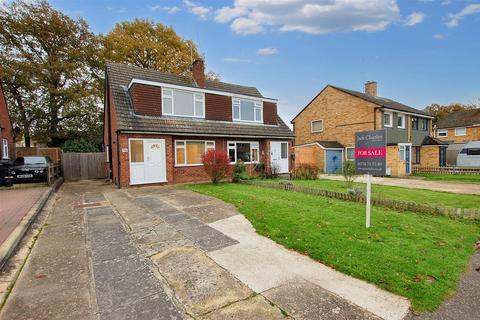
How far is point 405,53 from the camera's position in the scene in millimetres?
16516

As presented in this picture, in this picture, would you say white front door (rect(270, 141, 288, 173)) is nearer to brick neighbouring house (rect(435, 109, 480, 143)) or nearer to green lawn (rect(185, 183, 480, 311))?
green lawn (rect(185, 183, 480, 311))

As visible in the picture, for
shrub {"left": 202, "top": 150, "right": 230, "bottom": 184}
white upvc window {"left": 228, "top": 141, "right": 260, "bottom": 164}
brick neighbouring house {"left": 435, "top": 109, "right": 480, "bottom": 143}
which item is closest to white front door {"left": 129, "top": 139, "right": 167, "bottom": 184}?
shrub {"left": 202, "top": 150, "right": 230, "bottom": 184}

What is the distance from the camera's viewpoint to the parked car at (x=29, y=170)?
12383 millimetres

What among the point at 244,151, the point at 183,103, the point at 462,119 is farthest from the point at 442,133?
the point at 183,103

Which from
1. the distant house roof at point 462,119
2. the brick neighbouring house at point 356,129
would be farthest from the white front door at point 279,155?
the distant house roof at point 462,119

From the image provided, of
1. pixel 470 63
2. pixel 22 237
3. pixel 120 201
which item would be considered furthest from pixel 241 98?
pixel 470 63

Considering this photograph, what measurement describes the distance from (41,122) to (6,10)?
33.2 ft

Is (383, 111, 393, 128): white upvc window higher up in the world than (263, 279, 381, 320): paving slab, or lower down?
higher up

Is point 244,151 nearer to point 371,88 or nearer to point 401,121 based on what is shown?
point 401,121

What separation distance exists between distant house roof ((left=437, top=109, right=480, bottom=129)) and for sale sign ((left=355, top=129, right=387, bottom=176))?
128 feet

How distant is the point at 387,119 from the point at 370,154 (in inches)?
804

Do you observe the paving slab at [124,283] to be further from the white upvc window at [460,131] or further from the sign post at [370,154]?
the white upvc window at [460,131]

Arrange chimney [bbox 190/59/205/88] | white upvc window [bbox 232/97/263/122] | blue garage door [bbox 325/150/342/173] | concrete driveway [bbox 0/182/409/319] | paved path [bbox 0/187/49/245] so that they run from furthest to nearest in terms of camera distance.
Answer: blue garage door [bbox 325/150/342/173], white upvc window [bbox 232/97/263/122], chimney [bbox 190/59/205/88], paved path [bbox 0/187/49/245], concrete driveway [bbox 0/182/409/319]

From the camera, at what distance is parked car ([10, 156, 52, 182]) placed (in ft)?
40.6
